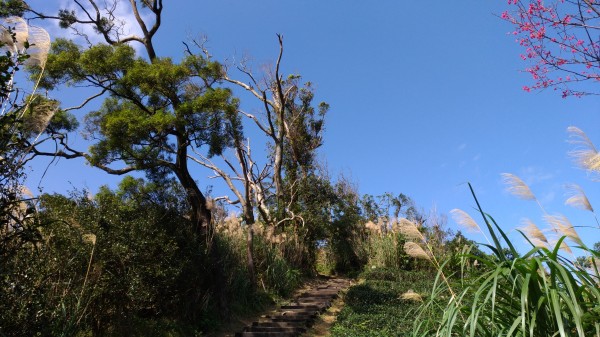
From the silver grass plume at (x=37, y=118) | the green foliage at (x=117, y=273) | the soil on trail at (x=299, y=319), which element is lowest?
the soil on trail at (x=299, y=319)

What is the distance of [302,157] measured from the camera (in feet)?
62.6

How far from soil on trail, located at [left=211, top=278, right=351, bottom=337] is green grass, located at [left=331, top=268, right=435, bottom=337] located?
0.35 meters

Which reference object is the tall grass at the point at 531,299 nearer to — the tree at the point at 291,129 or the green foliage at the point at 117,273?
the green foliage at the point at 117,273

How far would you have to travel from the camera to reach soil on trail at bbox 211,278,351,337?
8.24 metres

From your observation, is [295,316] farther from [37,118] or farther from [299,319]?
[37,118]

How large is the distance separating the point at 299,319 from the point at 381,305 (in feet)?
6.29

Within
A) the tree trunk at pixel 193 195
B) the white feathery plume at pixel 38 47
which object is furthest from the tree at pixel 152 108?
the white feathery plume at pixel 38 47

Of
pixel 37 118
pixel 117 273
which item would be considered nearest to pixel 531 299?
pixel 37 118

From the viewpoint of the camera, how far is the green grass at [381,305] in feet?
26.1

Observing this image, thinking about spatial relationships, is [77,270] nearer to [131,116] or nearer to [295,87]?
[131,116]

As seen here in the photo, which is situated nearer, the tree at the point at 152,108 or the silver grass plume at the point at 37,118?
the silver grass plume at the point at 37,118

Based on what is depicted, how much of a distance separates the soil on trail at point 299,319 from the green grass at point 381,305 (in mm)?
345

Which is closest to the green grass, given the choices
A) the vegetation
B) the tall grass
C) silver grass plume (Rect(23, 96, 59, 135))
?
the vegetation

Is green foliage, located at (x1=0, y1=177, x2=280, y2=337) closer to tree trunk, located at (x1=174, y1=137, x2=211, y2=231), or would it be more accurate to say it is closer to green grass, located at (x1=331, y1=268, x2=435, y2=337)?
tree trunk, located at (x1=174, y1=137, x2=211, y2=231)
